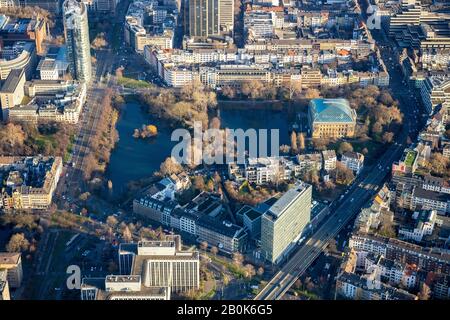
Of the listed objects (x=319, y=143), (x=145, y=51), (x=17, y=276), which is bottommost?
(x=17, y=276)

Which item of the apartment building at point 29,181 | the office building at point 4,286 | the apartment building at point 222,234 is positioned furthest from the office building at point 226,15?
the office building at point 4,286

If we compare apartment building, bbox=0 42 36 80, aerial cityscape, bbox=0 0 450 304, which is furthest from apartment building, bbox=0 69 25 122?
apartment building, bbox=0 42 36 80

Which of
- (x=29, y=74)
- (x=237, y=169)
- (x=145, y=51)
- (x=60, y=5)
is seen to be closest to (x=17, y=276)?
(x=237, y=169)

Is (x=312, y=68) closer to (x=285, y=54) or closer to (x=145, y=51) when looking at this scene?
(x=285, y=54)

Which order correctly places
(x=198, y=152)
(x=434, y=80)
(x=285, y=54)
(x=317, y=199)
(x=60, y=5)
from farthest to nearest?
(x=60, y=5)
(x=285, y=54)
(x=434, y=80)
(x=198, y=152)
(x=317, y=199)

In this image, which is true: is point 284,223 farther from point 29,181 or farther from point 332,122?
point 29,181

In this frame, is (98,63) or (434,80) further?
(98,63)

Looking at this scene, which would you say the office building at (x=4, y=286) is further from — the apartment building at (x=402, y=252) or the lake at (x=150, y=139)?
the apartment building at (x=402, y=252)
